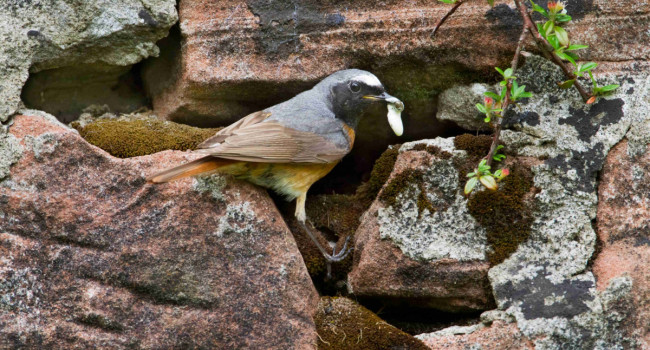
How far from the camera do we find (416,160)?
3.76 meters

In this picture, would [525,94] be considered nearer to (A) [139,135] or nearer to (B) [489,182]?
(B) [489,182]

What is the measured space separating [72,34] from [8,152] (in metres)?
0.80

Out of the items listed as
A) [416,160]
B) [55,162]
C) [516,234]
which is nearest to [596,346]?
[516,234]

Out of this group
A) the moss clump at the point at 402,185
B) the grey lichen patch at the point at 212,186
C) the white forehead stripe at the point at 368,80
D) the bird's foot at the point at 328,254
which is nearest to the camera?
the grey lichen patch at the point at 212,186

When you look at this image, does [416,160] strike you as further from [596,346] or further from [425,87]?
[596,346]

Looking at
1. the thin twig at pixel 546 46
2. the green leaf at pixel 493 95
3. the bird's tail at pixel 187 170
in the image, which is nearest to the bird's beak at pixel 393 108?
the green leaf at pixel 493 95

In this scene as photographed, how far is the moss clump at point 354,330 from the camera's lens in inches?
133

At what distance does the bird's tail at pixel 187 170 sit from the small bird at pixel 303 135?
0.29 feet

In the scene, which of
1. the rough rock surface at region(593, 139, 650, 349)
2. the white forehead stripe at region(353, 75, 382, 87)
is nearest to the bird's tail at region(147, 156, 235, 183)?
the white forehead stripe at region(353, 75, 382, 87)

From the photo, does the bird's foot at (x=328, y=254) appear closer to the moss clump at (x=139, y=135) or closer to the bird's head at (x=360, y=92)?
the bird's head at (x=360, y=92)

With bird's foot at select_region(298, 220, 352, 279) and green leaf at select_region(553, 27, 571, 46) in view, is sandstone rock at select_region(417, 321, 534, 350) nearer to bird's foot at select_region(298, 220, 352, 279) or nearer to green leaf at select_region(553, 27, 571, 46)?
bird's foot at select_region(298, 220, 352, 279)

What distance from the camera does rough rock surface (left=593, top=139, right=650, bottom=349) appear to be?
3.26 meters

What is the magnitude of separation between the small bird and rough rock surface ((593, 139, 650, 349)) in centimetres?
120

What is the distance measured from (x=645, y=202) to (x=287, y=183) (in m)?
1.94
